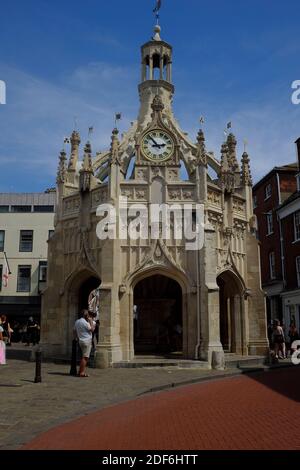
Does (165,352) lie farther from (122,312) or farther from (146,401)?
(146,401)

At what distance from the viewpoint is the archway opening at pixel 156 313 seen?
22125mm

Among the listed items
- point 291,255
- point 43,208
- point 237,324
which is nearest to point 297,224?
point 291,255

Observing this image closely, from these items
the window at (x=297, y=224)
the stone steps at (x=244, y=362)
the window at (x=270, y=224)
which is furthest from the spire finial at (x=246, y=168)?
the window at (x=270, y=224)

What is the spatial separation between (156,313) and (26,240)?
76.1ft

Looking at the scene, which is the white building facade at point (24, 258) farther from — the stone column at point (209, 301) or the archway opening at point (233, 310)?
the stone column at point (209, 301)

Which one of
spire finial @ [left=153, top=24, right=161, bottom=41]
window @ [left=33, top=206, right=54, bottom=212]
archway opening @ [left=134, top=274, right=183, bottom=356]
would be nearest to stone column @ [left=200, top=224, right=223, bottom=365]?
archway opening @ [left=134, top=274, right=183, bottom=356]

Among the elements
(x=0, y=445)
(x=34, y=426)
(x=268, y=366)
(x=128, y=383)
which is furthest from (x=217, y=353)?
(x=0, y=445)

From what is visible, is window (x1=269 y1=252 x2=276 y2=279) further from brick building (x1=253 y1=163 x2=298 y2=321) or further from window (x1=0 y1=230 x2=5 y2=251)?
window (x1=0 y1=230 x2=5 y2=251)

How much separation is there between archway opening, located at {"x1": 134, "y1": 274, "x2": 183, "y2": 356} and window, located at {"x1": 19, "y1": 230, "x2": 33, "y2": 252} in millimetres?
21772

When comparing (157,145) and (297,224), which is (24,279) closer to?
(297,224)

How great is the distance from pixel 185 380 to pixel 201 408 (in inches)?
151

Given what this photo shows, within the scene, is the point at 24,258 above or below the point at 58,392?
above

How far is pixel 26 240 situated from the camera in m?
42.4

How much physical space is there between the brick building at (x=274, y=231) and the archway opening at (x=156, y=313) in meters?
15.2
